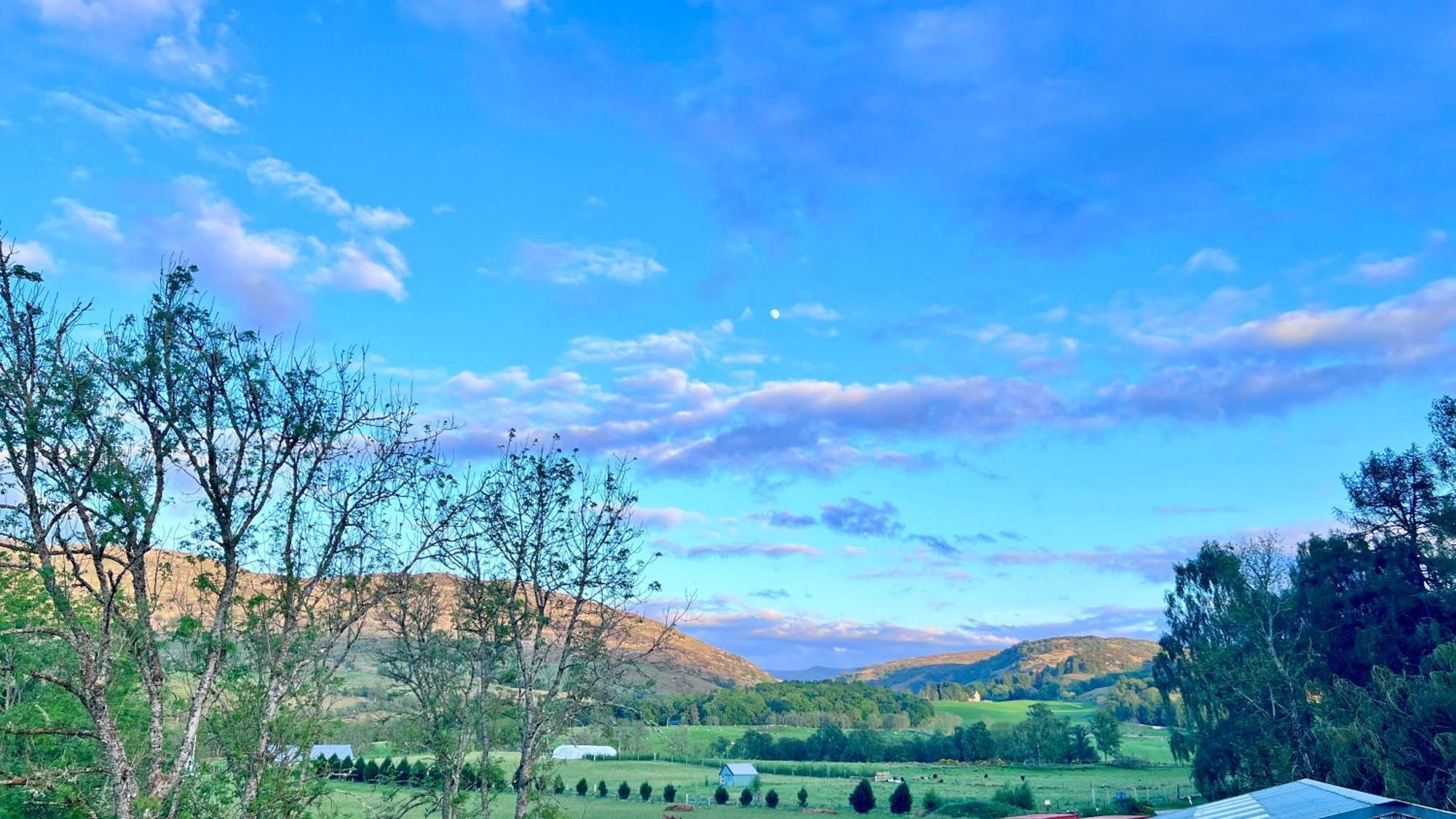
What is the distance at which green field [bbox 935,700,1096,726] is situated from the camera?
6014 inches

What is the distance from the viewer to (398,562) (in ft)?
59.8

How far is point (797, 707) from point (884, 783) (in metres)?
75.0

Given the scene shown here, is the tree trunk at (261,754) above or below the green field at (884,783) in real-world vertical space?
above

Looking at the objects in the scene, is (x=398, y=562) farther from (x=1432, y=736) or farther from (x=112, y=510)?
(x=1432, y=736)

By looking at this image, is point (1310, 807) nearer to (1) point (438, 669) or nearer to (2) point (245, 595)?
(1) point (438, 669)

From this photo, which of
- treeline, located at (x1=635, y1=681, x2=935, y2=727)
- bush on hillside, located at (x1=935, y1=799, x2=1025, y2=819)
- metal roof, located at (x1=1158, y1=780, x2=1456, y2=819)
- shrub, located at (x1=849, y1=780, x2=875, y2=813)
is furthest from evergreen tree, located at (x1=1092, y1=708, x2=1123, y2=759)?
metal roof, located at (x1=1158, y1=780, x2=1456, y2=819)

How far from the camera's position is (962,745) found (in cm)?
10619

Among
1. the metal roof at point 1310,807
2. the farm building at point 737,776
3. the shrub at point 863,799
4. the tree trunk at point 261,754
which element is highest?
the tree trunk at point 261,754

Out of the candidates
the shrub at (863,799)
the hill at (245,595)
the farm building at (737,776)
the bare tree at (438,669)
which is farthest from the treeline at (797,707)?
the bare tree at (438,669)

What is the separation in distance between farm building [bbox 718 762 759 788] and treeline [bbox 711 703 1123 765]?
106 ft

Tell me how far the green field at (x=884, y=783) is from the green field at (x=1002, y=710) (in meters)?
56.0

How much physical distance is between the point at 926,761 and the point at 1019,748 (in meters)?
11.0

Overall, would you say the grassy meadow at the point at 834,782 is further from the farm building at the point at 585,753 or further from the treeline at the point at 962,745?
the treeline at the point at 962,745

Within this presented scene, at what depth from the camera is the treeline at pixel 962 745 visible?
98250mm
